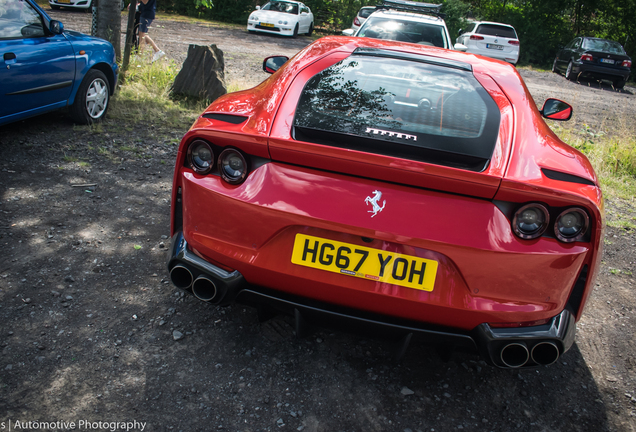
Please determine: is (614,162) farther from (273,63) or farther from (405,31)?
(273,63)

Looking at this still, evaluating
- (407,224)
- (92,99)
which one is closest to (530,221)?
(407,224)

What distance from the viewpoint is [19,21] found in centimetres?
476

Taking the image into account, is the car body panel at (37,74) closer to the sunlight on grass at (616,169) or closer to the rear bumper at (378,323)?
the rear bumper at (378,323)

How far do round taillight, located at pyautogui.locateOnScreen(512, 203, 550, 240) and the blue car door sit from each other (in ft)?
14.7

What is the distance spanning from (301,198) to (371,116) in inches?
22.7

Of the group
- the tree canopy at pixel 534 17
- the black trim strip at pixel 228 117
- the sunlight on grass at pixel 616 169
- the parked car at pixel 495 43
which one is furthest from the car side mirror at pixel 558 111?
the tree canopy at pixel 534 17

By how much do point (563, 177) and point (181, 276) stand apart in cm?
166

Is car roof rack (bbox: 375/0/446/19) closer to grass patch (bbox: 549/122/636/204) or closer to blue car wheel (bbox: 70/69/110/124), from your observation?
grass patch (bbox: 549/122/636/204)

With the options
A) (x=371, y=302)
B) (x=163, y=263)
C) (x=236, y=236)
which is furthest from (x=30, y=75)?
(x=371, y=302)

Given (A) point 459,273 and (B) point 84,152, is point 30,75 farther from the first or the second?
(A) point 459,273

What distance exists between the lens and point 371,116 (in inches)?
87.5

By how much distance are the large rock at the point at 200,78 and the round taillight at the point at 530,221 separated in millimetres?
5684

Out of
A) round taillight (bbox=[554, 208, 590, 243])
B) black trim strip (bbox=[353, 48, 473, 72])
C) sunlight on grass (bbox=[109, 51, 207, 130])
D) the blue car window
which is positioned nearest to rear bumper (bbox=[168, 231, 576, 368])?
round taillight (bbox=[554, 208, 590, 243])

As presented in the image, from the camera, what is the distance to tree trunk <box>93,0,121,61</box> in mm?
7070
